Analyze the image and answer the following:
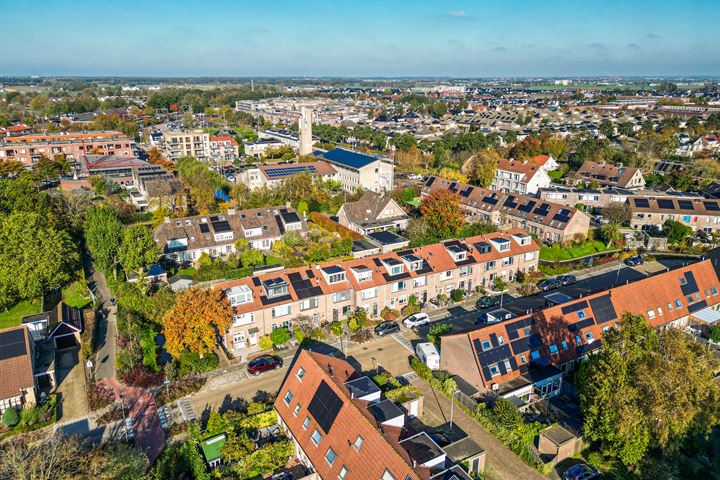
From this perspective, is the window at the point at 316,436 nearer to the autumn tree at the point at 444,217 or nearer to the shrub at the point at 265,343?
the shrub at the point at 265,343

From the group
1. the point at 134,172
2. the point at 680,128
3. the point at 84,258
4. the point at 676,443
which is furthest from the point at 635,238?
the point at 680,128

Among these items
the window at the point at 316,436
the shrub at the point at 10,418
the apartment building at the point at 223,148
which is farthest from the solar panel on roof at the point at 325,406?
the apartment building at the point at 223,148

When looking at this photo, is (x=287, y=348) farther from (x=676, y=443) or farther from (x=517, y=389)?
(x=676, y=443)

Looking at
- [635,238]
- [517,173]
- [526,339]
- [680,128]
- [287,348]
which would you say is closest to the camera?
[526,339]

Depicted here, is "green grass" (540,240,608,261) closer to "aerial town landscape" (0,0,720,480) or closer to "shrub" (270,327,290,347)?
"aerial town landscape" (0,0,720,480)

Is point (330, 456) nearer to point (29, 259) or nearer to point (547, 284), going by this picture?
point (547, 284)
